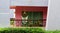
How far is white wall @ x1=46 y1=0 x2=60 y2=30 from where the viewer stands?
486 inches

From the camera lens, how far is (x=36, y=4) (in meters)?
13.8

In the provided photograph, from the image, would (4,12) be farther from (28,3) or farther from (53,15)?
(53,15)

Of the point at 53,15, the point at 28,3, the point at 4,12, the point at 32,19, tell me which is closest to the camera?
the point at 53,15

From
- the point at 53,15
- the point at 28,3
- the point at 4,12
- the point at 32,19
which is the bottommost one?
the point at 32,19

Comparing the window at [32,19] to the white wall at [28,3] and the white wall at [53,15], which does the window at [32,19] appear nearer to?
the white wall at [28,3]

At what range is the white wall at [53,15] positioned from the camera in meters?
12.3

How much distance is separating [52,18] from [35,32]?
13.2 ft

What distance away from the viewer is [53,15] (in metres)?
12.5

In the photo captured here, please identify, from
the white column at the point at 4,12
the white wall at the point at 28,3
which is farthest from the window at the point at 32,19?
the white column at the point at 4,12

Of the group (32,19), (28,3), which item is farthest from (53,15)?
(32,19)

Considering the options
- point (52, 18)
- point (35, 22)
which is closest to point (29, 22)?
point (35, 22)

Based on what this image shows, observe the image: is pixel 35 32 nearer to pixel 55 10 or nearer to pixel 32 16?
pixel 55 10

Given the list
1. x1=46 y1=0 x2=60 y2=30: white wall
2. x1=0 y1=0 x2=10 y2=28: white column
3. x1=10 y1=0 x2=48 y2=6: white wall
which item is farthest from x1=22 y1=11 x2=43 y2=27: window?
x1=46 y1=0 x2=60 y2=30: white wall

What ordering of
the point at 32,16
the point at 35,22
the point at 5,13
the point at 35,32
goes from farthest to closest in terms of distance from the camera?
the point at 32,16, the point at 35,22, the point at 5,13, the point at 35,32
